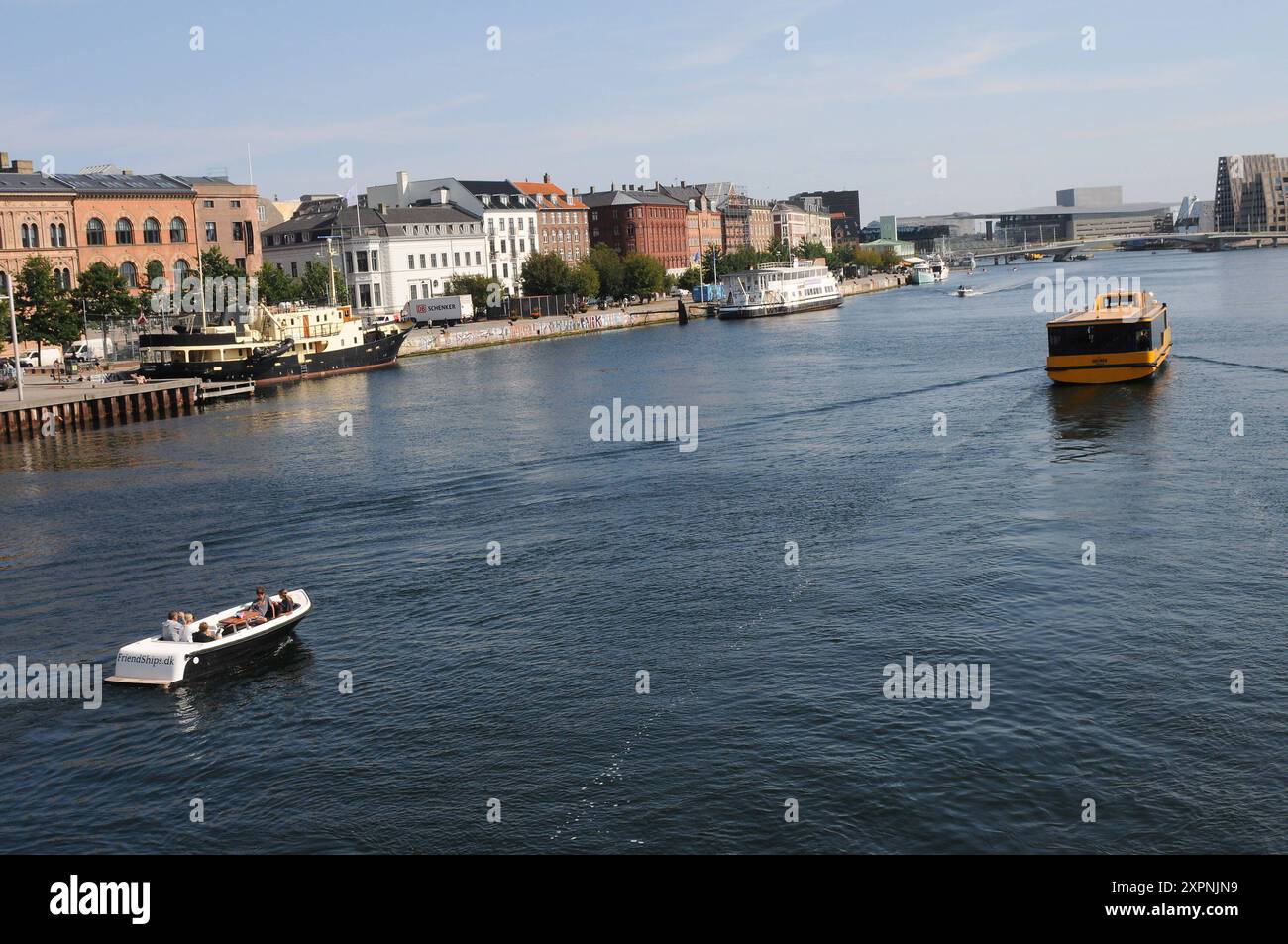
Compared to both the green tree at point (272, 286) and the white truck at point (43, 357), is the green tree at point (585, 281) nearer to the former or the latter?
the green tree at point (272, 286)

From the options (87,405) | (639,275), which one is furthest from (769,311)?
(87,405)

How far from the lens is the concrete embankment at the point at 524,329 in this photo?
366ft

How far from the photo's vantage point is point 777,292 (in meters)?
149

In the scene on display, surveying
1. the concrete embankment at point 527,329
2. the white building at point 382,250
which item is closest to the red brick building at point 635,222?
the concrete embankment at point 527,329

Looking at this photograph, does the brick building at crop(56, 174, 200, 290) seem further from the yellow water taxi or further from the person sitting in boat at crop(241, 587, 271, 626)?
the person sitting in boat at crop(241, 587, 271, 626)

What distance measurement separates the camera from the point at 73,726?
77.6ft

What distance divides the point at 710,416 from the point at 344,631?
1326 inches

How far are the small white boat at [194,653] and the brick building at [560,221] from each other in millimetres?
135116

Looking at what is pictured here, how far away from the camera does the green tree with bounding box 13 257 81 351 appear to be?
84625mm

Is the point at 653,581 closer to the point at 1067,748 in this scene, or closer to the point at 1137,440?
the point at 1067,748

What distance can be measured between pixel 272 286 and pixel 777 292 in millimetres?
61579

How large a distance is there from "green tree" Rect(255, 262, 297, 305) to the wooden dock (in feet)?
93.8

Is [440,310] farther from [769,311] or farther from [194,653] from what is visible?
[194,653]
